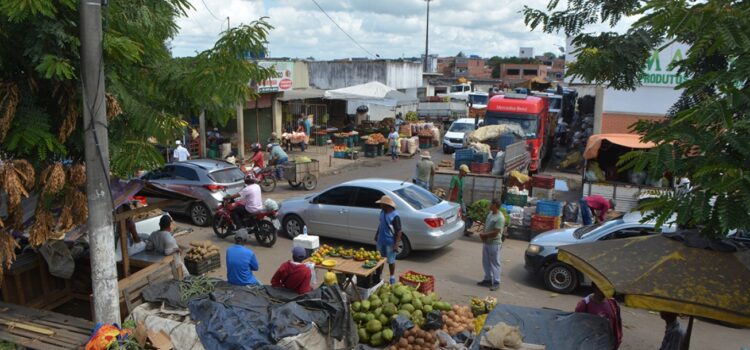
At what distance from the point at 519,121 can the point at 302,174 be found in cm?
820

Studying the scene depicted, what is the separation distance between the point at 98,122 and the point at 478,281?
6963 millimetres

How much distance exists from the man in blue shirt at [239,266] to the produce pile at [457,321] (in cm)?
267

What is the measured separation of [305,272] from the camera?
7.55 meters

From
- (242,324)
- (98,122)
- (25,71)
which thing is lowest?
(242,324)

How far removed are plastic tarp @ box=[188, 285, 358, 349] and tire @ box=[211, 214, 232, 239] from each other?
5.57 meters

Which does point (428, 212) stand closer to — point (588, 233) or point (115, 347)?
point (588, 233)

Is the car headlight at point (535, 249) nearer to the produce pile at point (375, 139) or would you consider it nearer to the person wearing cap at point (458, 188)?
the person wearing cap at point (458, 188)

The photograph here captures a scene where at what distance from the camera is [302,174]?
1808 cm

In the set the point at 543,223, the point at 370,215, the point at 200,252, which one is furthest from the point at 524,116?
the point at 200,252

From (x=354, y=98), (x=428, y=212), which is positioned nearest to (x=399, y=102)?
(x=354, y=98)

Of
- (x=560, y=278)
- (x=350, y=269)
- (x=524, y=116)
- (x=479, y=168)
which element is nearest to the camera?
(x=350, y=269)

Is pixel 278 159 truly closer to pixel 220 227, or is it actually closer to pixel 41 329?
pixel 220 227

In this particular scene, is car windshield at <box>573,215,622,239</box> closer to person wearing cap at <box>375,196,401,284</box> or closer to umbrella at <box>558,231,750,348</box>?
person wearing cap at <box>375,196,401,284</box>

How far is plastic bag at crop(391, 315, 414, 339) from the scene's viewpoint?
734 centimetres
